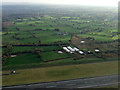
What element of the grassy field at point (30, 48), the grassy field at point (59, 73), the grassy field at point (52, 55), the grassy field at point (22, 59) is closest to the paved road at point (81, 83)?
the grassy field at point (59, 73)

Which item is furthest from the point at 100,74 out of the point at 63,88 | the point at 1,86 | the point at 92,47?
the point at 1,86

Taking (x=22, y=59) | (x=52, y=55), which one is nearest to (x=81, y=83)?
(x=52, y=55)

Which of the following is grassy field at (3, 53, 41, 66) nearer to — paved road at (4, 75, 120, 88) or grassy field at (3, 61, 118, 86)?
grassy field at (3, 61, 118, 86)

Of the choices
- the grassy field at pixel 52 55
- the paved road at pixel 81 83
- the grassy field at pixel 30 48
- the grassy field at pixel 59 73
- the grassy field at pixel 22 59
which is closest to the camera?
the paved road at pixel 81 83

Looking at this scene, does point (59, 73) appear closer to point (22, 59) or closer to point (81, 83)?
point (81, 83)

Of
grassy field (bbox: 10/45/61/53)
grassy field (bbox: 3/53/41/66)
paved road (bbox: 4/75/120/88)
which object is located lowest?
paved road (bbox: 4/75/120/88)

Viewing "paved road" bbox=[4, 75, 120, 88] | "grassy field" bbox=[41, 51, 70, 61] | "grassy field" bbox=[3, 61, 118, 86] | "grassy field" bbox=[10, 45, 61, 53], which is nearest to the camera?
"paved road" bbox=[4, 75, 120, 88]

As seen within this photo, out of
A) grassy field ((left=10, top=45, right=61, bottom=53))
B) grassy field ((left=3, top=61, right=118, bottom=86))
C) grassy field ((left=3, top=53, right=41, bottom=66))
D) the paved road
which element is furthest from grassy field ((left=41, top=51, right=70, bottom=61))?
the paved road

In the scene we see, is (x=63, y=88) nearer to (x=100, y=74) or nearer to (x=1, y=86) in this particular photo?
(x=100, y=74)

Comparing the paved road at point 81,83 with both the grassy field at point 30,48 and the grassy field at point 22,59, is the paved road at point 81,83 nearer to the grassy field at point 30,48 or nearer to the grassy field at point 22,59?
the grassy field at point 22,59
